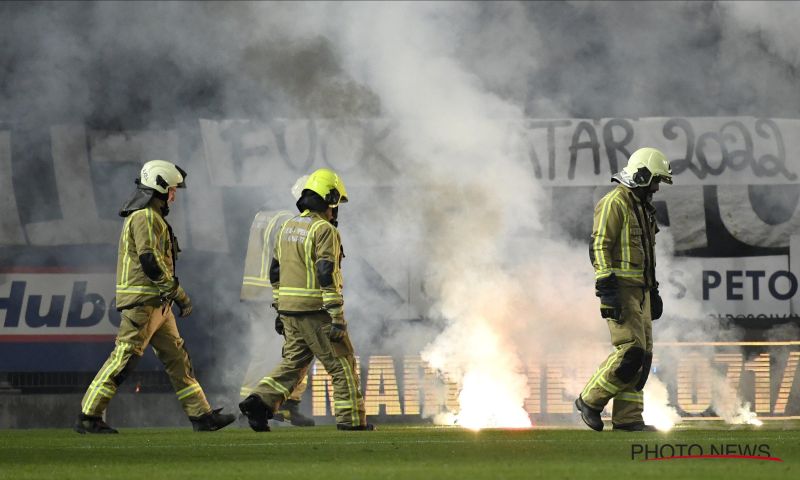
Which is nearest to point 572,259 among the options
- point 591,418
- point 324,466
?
point 591,418

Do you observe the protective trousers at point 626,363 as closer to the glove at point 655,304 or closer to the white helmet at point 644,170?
the glove at point 655,304

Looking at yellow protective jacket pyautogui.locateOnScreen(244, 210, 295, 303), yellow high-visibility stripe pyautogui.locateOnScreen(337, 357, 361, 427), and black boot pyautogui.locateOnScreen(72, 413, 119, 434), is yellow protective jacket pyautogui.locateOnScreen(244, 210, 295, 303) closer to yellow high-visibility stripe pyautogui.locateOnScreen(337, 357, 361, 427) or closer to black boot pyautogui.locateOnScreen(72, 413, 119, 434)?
yellow high-visibility stripe pyautogui.locateOnScreen(337, 357, 361, 427)

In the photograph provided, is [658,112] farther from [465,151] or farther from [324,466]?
[324,466]

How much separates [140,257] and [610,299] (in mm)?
3080

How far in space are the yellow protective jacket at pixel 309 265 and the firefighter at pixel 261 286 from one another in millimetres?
→ 1230

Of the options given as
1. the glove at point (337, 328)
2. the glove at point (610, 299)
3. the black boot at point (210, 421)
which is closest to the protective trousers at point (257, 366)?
the black boot at point (210, 421)

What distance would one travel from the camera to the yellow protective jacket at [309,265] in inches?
403

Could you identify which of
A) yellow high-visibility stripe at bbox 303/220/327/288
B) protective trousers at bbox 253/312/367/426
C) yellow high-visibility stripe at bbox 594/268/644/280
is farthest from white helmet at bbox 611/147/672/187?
protective trousers at bbox 253/312/367/426

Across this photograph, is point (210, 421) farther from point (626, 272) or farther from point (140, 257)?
point (626, 272)

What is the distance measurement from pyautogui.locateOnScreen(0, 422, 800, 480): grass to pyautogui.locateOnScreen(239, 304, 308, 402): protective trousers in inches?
51.9

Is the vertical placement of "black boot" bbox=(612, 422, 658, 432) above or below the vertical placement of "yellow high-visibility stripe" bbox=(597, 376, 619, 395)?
below

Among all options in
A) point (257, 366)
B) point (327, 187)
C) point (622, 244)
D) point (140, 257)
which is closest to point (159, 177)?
point (140, 257)

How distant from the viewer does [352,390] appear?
10391mm

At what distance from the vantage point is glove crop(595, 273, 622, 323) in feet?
32.9
